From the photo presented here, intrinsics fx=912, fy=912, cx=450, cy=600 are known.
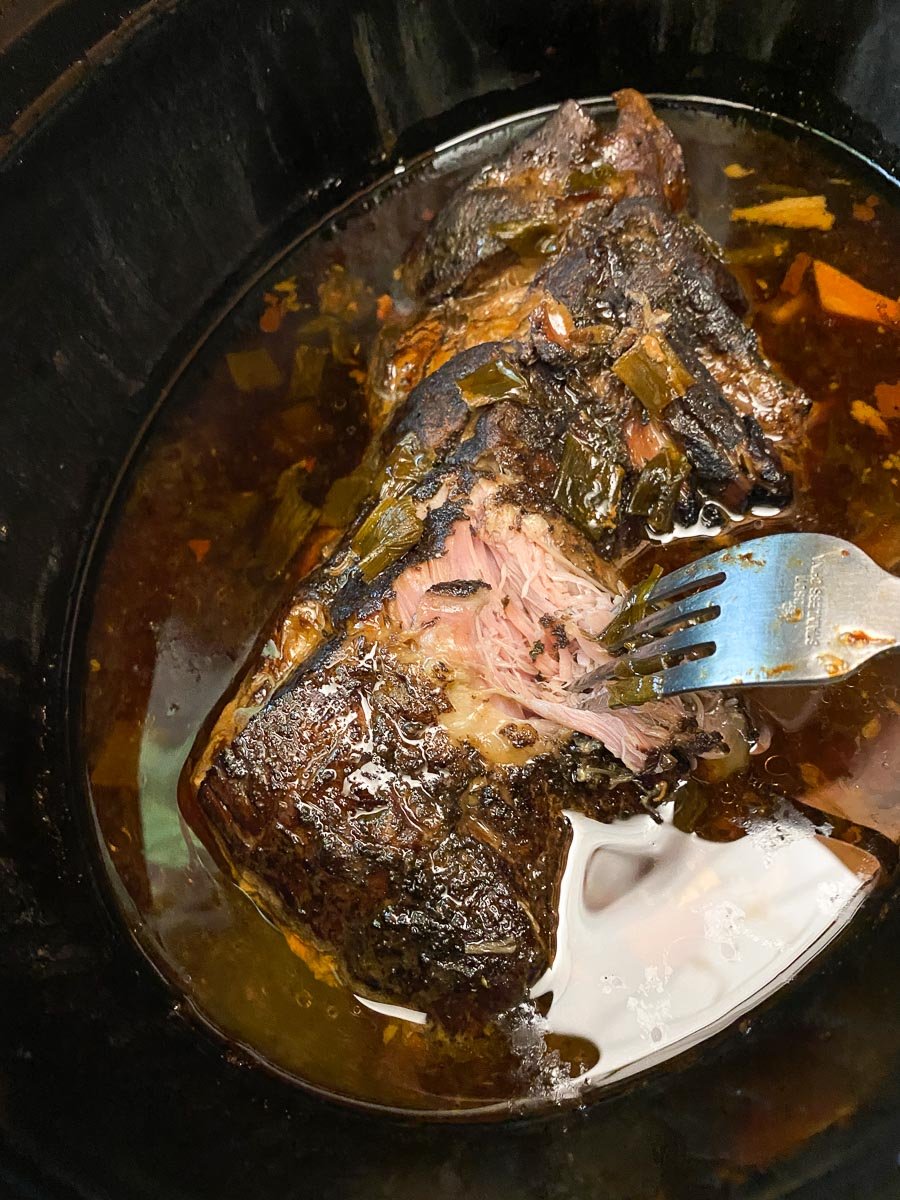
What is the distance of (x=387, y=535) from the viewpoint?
2195mm

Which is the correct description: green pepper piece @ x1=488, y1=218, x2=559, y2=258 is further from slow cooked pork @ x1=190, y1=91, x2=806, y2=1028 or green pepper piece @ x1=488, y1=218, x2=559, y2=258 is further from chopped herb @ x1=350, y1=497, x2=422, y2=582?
chopped herb @ x1=350, y1=497, x2=422, y2=582

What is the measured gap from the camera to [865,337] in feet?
8.55

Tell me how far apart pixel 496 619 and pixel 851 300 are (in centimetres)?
150

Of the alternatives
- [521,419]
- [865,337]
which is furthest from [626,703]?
[865,337]

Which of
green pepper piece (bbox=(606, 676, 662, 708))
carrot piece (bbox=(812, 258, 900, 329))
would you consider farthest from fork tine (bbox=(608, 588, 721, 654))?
carrot piece (bbox=(812, 258, 900, 329))

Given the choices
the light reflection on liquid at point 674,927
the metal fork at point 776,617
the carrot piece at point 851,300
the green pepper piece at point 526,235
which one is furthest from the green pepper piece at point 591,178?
the light reflection on liquid at point 674,927

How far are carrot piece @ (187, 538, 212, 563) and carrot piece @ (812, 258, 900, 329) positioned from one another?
1.91m

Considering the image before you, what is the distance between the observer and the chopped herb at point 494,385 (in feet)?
7.28

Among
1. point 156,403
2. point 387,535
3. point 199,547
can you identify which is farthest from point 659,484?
point 156,403

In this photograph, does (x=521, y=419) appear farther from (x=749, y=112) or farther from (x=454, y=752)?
(x=749, y=112)

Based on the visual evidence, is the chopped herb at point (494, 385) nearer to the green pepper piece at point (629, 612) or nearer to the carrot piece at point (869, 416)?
the green pepper piece at point (629, 612)

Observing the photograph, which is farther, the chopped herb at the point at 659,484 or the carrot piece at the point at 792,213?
the carrot piece at the point at 792,213

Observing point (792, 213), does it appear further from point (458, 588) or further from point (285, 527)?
point (285, 527)

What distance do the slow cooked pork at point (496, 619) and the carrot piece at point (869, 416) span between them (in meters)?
0.22
